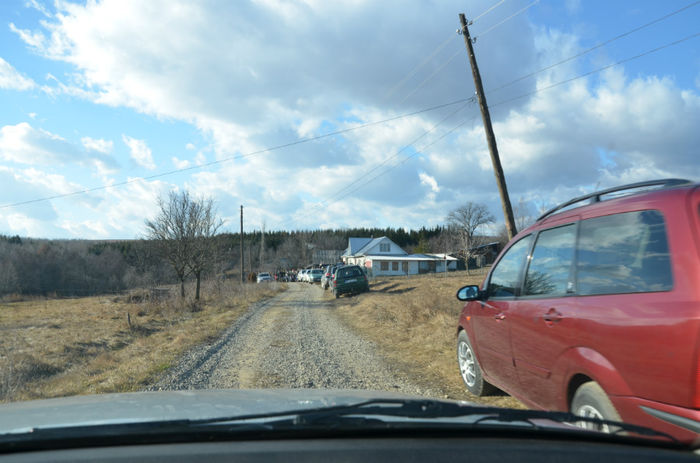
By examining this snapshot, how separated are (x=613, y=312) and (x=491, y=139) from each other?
9232mm

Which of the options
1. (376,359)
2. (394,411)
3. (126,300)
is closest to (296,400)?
(394,411)

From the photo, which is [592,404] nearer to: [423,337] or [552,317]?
[552,317]

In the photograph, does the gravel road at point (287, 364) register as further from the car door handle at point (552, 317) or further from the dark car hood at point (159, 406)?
the dark car hood at point (159, 406)

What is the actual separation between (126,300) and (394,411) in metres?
31.8

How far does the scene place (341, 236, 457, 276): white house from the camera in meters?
70.5

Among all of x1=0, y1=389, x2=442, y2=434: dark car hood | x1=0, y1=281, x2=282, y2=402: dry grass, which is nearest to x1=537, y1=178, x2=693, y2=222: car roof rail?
x1=0, y1=389, x2=442, y2=434: dark car hood

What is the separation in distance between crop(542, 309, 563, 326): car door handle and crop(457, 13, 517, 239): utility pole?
7.39 m

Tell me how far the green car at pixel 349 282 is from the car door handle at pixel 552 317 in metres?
21.4

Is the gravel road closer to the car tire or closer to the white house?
the car tire

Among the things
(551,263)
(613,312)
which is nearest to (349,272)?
(551,263)

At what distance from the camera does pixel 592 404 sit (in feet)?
9.47

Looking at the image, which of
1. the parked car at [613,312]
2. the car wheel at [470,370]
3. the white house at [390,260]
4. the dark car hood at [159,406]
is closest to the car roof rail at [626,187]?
the parked car at [613,312]

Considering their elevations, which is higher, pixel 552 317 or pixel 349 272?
pixel 349 272

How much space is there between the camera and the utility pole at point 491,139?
1080 centimetres
